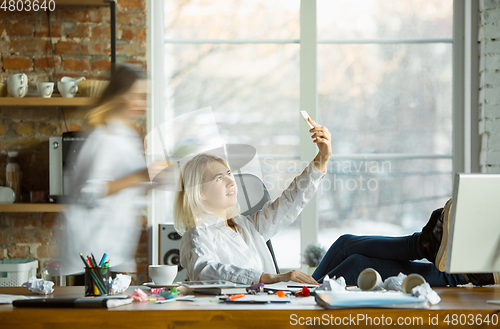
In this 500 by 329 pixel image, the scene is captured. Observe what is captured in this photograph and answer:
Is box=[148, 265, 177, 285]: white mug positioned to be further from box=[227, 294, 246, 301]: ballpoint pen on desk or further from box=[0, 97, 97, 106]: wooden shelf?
box=[0, 97, 97, 106]: wooden shelf

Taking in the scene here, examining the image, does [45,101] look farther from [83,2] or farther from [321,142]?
[321,142]

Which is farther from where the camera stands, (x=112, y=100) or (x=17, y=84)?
(x=17, y=84)

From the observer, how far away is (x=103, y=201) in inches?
75.4

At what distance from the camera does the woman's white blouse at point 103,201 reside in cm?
182

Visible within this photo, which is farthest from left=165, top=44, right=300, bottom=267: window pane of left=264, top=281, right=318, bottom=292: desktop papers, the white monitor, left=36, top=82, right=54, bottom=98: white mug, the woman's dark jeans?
the white monitor

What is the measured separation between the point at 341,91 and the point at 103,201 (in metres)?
1.62

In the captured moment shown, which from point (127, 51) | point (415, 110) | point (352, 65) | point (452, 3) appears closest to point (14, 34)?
point (127, 51)

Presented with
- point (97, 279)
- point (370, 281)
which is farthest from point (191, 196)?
point (370, 281)

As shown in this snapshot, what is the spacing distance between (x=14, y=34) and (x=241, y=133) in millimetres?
1383

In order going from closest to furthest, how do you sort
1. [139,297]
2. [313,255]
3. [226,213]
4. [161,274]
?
[139,297] → [161,274] → [226,213] → [313,255]

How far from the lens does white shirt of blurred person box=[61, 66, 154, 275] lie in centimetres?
182

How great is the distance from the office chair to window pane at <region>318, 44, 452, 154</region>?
990mm

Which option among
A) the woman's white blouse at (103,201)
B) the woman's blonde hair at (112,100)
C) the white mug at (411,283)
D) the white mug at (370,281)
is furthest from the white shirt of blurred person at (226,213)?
the white mug at (411,283)

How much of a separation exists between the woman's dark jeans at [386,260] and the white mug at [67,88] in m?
1.62
